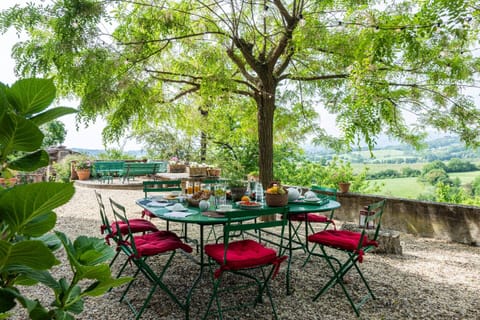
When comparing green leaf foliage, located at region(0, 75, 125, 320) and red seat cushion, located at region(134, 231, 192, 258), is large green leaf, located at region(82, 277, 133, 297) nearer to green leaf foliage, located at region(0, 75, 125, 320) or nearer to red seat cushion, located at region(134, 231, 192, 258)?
green leaf foliage, located at region(0, 75, 125, 320)

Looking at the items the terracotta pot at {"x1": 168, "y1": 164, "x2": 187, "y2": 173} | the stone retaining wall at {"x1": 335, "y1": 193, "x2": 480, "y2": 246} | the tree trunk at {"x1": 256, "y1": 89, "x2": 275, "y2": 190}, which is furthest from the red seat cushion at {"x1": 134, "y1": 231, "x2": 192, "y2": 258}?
the terracotta pot at {"x1": 168, "y1": 164, "x2": 187, "y2": 173}

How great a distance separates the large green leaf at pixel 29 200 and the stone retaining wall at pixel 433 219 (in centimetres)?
551

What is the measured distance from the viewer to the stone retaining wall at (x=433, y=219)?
4711mm

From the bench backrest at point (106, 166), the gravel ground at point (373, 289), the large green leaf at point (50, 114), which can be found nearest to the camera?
the large green leaf at point (50, 114)

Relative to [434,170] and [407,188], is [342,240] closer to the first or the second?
[407,188]

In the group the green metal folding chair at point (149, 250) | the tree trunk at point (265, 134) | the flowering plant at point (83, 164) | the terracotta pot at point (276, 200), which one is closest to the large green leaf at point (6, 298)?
the green metal folding chair at point (149, 250)

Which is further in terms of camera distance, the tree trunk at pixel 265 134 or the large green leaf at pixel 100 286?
the tree trunk at pixel 265 134

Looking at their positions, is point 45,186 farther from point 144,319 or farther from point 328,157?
point 328,157

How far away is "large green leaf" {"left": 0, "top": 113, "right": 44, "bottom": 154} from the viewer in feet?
1.72

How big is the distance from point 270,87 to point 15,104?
5.07 metres

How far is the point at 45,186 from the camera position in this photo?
49 centimetres

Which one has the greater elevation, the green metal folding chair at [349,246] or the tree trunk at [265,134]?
the tree trunk at [265,134]

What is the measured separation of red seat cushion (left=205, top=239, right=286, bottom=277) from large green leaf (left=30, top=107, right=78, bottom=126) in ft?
6.32

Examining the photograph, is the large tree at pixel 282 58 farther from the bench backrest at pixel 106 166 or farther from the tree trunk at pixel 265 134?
the bench backrest at pixel 106 166
